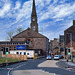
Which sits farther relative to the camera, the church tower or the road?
the church tower

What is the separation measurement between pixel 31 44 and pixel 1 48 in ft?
56.1

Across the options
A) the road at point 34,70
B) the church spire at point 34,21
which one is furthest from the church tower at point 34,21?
the road at point 34,70

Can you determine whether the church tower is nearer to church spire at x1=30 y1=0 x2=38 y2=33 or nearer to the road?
church spire at x1=30 y1=0 x2=38 y2=33

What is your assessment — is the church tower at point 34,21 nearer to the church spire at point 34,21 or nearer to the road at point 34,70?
the church spire at point 34,21

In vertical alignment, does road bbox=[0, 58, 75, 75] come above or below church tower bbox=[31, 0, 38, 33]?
below

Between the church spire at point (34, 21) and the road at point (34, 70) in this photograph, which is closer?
the road at point (34, 70)

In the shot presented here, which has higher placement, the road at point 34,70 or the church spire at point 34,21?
the church spire at point 34,21

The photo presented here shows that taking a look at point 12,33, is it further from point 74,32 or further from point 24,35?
point 74,32

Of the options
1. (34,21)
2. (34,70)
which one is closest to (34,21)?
(34,21)

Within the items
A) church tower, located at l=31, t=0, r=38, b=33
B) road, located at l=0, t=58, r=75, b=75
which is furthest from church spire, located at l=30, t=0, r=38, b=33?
road, located at l=0, t=58, r=75, b=75

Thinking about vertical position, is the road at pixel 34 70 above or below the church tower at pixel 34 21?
below

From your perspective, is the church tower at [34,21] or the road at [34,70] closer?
the road at [34,70]

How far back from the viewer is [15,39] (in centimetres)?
9975

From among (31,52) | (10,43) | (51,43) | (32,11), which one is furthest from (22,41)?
(51,43)
